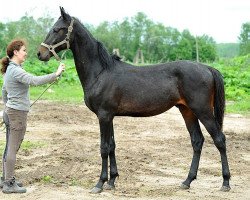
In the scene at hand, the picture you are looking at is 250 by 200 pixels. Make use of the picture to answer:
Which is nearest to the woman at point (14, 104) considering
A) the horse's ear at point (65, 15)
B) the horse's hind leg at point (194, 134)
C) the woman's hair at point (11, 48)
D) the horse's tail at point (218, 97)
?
the woman's hair at point (11, 48)

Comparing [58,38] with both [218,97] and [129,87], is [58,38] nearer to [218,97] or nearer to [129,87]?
[129,87]

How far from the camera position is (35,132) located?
34.7 feet

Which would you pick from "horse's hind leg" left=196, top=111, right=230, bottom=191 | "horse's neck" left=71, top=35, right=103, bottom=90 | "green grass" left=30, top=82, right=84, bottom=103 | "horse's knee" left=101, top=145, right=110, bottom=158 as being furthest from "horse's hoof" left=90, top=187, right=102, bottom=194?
"green grass" left=30, top=82, right=84, bottom=103

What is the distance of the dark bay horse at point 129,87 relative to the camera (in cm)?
637

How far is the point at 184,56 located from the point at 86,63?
187 ft

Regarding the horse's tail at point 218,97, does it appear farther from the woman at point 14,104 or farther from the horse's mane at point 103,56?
the woman at point 14,104

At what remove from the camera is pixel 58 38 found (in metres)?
6.39

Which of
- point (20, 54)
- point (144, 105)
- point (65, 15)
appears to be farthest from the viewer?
point (144, 105)

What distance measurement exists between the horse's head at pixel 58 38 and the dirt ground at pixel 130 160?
71.5 inches

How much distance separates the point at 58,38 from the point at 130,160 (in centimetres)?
273

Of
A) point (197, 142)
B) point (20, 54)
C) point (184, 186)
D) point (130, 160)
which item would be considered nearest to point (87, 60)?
point (20, 54)

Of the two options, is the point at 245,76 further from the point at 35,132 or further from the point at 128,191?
the point at 128,191

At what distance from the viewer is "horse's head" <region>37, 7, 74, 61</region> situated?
20.9ft

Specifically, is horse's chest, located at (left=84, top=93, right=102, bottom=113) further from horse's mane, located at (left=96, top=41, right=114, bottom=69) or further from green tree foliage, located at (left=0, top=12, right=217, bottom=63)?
green tree foliage, located at (left=0, top=12, right=217, bottom=63)
